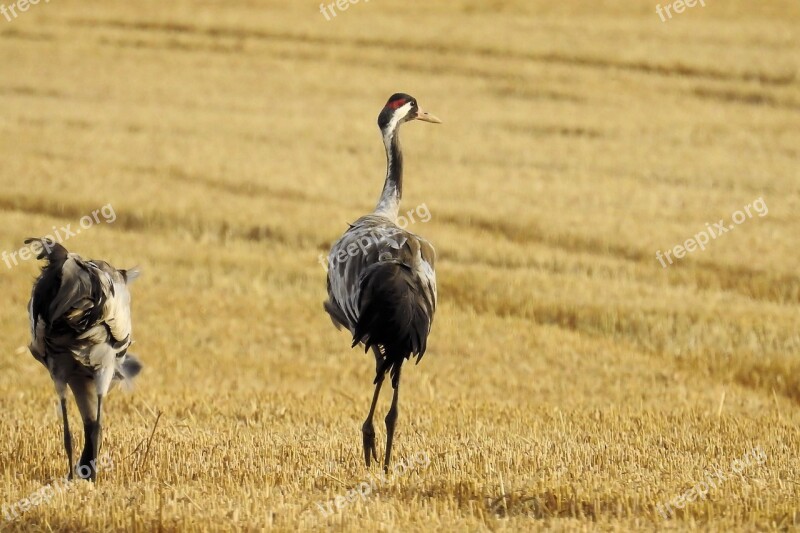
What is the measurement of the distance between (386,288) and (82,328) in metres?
2.16

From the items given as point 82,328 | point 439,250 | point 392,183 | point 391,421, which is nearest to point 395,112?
point 392,183

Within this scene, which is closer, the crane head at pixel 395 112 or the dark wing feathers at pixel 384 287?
the dark wing feathers at pixel 384 287

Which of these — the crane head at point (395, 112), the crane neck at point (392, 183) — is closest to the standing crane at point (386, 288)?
the crane neck at point (392, 183)

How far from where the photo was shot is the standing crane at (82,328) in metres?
7.59

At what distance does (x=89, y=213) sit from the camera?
21.7 meters

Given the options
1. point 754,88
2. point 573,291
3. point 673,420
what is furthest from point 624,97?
point 673,420

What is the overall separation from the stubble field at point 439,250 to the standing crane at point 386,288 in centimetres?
83

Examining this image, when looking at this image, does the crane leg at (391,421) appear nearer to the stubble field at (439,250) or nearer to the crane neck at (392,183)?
the stubble field at (439,250)

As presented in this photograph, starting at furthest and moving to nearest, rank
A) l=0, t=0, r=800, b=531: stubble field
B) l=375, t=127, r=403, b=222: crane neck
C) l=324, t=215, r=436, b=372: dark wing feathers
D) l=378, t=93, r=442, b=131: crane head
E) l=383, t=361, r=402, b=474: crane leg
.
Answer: l=378, t=93, r=442, b=131: crane head, l=375, t=127, r=403, b=222: crane neck, l=383, t=361, r=402, b=474: crane leg, l=324, t=215, r=436, b=372: dark wing feathers, l=0, t=0, r=800, b=531: stubble field

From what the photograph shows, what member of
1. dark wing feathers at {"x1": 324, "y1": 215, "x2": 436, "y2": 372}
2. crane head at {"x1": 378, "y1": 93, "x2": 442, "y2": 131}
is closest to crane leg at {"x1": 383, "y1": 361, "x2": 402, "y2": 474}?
dark wing feathers at {"x1": 324, "y1": 215, "x2": 436, "y2": 372}

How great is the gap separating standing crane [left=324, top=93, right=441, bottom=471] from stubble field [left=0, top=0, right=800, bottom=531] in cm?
83

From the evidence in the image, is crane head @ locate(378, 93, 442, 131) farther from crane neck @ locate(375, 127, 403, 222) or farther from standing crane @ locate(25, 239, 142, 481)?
standing crane @ locate(25, 239, 142, 481)

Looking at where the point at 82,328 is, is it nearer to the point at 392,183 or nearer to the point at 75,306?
the point at 75,306

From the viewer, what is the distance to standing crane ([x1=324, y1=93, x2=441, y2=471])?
7.88m
